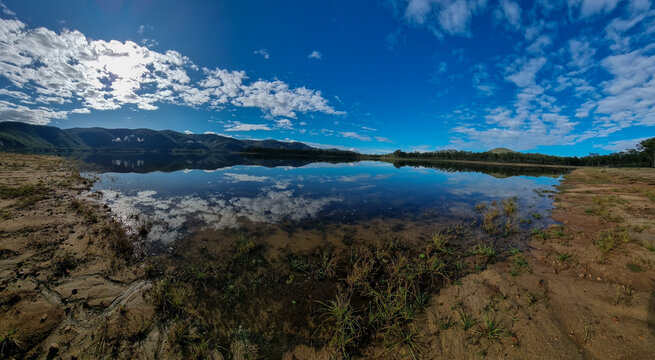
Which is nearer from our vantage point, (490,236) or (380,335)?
(380,335)

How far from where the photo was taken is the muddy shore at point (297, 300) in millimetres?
4340

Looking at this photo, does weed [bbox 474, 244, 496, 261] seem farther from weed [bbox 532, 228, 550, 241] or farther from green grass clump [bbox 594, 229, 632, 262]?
weed [bbox 532, 228, 550, 241]

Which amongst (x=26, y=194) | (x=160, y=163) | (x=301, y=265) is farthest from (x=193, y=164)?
(x=301, y=265)

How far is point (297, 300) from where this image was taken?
595 centimetres

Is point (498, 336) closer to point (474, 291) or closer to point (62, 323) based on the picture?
point (474, 291)

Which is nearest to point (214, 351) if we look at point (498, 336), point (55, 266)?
point (498, 336)

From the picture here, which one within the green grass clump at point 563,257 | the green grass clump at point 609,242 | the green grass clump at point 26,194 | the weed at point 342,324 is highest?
the green grass clump at point 26,194

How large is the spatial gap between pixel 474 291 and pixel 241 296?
6.97m

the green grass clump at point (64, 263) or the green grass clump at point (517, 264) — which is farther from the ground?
the green grass clump at point (64, 263)

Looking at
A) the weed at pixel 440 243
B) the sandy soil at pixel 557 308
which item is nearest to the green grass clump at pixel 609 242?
the sandy soil at pixel 557 308

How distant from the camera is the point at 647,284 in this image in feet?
20.3

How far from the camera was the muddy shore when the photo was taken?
4.34 meters

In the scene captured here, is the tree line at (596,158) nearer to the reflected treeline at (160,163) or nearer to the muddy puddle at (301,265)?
the reflected treeline at (160,163)

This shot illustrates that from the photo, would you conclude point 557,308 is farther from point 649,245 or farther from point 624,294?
point 649,245
